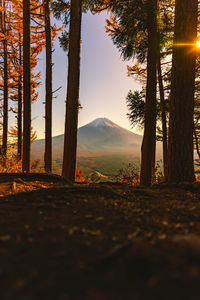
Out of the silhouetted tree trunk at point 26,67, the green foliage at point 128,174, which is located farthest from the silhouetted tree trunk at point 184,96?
the silhouetted tree trunk at point 26,67

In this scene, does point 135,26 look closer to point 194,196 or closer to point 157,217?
point 194,196

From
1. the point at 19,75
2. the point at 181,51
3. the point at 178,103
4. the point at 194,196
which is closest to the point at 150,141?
the point at 178,103

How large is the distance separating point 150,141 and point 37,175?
472cm

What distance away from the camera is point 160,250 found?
0.89 meters

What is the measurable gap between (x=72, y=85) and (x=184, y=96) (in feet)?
13.4

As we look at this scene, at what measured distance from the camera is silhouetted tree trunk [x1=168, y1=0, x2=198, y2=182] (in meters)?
3.57

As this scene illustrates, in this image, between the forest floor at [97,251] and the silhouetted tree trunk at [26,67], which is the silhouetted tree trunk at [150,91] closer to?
the forest floor at [97,251]

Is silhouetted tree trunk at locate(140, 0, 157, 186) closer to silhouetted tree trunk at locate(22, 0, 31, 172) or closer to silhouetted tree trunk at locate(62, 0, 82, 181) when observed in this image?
silhouetted tree trunk at locate(62, 0, 82, 181)

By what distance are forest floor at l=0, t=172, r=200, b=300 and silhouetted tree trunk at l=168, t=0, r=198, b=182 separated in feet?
6.49

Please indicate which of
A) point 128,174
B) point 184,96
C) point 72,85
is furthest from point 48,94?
point 184,96

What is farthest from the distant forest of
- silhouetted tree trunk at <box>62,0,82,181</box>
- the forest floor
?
the forest floor

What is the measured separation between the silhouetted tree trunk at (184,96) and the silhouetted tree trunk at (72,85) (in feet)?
12.2

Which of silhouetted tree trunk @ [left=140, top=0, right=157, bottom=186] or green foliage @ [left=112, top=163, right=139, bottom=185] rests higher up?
silhouetted tree trunk @ [left=140, top=0, right=157, bottom=186]

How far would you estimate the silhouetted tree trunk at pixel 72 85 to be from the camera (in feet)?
20.1
